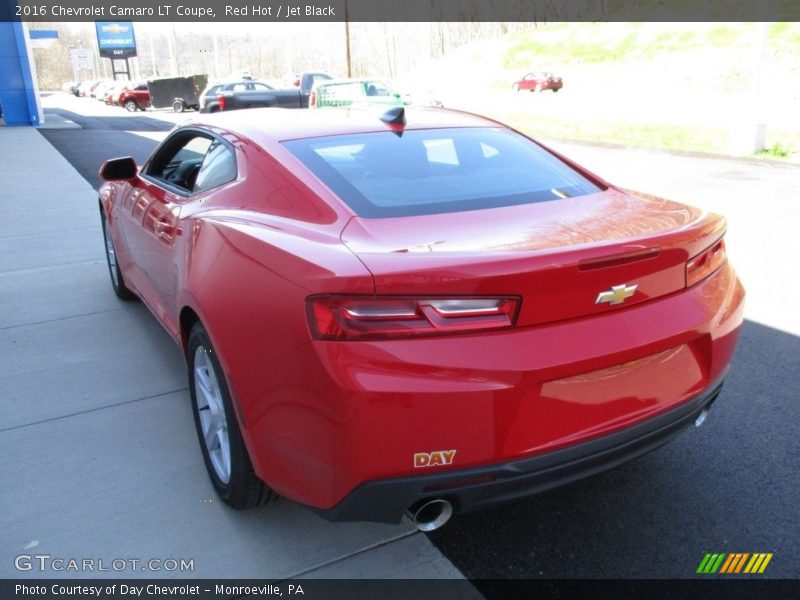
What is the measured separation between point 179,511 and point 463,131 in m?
2.14

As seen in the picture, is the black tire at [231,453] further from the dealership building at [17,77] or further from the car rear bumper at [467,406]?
the dealership building at [17,77]

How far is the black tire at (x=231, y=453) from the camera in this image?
2.44 meters

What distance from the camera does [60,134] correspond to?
2247 cm

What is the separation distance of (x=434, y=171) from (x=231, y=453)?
1418 millimetres

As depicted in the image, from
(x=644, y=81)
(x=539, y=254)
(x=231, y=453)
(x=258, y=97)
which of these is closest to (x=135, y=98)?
(x=258, y=97)

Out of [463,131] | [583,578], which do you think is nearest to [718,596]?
[583,578]

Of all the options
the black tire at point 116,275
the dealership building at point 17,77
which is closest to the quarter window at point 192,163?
the black tire at point 116,275

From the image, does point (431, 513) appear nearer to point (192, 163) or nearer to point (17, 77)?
point (192, 163)

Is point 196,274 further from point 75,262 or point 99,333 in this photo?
point 75,262

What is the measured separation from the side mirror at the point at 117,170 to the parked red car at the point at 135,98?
40897 millimetres

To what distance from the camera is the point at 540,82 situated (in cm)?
4000

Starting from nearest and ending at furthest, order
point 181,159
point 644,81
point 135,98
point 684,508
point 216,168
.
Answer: point 684,508 → point 216,168 → point 181,159 → point 644,81 → point 135,98

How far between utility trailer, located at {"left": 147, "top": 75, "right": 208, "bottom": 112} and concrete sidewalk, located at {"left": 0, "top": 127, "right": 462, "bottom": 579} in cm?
3759

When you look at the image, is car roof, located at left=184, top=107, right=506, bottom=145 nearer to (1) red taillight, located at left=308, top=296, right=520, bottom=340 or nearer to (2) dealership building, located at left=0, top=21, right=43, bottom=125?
(1) red taillight, located at left=308, top=296, right=520, bottom=340
